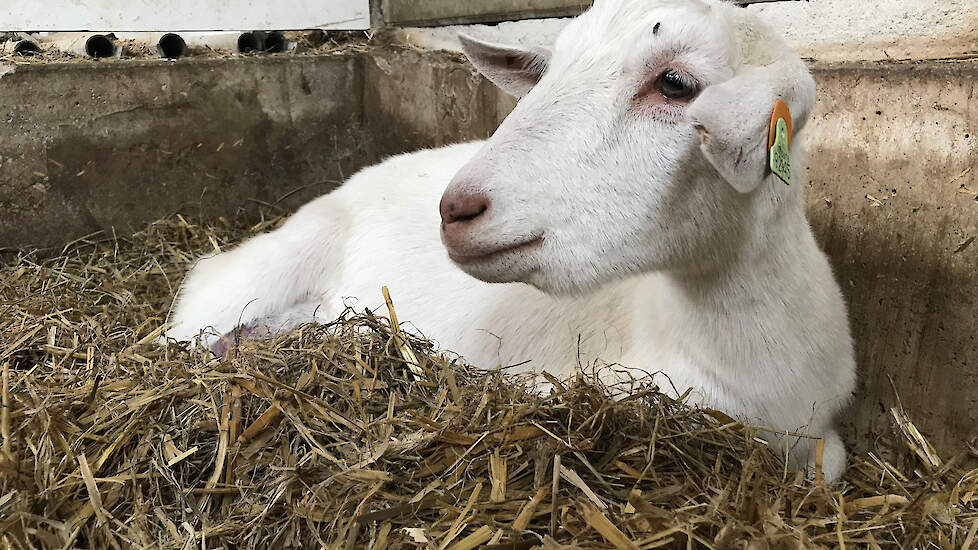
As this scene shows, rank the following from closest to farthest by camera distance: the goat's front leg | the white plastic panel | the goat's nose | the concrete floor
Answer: the goat's nose < the concrete floor < the goat's front leg < the white plastic panel

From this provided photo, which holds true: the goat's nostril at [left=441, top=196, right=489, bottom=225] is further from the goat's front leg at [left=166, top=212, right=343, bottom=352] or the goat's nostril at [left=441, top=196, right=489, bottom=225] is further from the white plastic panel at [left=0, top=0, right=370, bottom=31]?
the white plastic panel at [left=0, top=0, right=370, bottom=31]

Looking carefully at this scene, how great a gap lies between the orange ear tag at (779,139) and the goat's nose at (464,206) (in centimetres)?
54

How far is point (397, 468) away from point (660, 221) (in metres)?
0.76

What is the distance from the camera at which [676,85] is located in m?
1.52

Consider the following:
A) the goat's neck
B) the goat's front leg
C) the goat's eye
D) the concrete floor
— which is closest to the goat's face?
the goat's eye

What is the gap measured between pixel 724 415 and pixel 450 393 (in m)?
0.66

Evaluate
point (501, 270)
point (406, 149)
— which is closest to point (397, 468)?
point (501, 270)

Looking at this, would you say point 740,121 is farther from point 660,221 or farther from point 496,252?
point 496,252

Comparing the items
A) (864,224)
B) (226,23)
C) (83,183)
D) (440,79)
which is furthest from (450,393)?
(226,23)

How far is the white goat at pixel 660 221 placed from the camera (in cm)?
150

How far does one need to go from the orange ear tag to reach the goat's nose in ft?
1.77

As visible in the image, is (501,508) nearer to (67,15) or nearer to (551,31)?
(551,31)

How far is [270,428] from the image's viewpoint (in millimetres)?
1684

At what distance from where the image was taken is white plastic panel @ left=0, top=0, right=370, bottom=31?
12.1 ft
